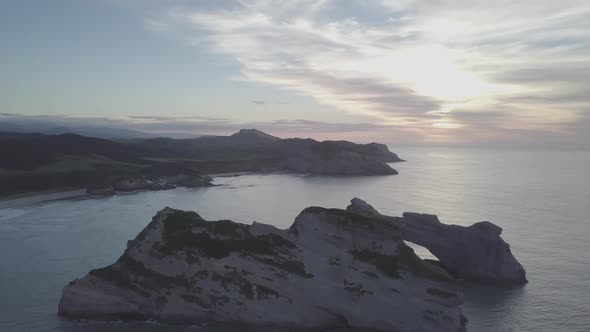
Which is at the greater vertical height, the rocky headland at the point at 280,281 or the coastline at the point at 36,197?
the rocky headland at the point at 280,281

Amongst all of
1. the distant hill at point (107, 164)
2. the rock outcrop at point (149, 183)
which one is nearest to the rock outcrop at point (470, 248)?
the rock outcrop at point (149, 183)

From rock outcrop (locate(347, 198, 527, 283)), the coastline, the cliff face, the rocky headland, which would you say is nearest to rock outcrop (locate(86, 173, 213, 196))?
the coastline

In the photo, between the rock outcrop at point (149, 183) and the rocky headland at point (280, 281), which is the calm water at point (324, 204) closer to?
the rocky headland at point (280, 281)

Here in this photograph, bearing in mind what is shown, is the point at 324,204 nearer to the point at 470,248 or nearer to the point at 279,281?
the point at 470,248

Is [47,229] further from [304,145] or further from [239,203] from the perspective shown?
[304,145]

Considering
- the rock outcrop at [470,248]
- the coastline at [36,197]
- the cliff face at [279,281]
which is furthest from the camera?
the coastline at [36,197]

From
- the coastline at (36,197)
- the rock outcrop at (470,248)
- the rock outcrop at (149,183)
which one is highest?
the rock outcrop at (470,248)

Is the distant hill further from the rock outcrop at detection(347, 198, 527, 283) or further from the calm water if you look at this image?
the rock outcrop at detection(347, 198, 527, 283)
